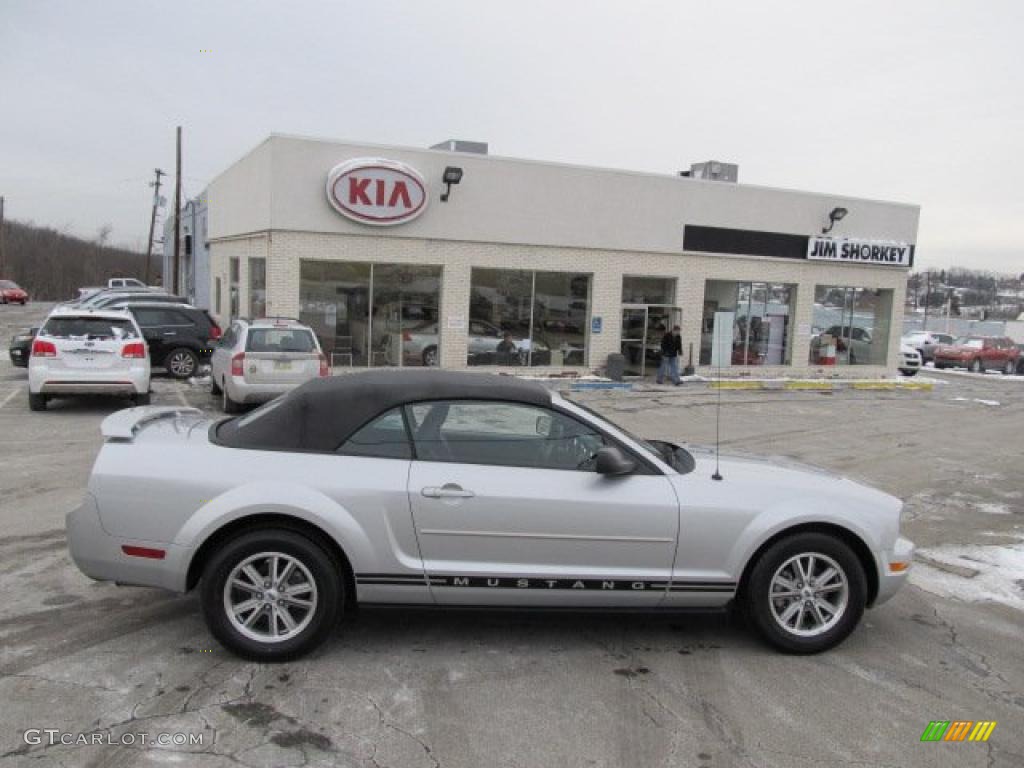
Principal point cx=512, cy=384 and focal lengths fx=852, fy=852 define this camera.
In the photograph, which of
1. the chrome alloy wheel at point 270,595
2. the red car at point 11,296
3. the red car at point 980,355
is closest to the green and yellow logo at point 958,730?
the chrome alloy wheel at point 270,595

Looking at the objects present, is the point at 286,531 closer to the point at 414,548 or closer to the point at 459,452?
the point at 414,548

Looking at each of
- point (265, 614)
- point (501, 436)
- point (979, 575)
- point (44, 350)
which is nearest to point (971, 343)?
point (979, 575)

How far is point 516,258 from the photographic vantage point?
21000mm

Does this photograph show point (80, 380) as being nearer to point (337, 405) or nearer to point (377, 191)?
point (377, 191)

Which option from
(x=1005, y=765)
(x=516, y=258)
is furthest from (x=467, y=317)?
(x=1005, y=765)

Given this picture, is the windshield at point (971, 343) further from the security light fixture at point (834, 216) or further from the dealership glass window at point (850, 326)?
the security light fixture at point (834, 216)

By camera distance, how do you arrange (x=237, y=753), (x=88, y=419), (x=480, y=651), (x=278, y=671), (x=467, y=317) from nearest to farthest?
1. (x=237, y=753)
2. (x=278, y=671)
3. (x=480, y=651)
4. (x=88, y=419)
5. (x=467, y=317)

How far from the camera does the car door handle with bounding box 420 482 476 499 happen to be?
4.39 metres

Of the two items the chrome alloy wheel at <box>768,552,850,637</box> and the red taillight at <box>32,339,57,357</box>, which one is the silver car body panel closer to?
the chrome alloy wheel at <box>768,552,850,637</box>

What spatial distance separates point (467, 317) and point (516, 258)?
194 centimetres

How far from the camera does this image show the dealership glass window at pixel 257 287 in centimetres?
2055

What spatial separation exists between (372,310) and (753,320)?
11.2m

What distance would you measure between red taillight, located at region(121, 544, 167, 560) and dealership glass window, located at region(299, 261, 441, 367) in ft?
50.5

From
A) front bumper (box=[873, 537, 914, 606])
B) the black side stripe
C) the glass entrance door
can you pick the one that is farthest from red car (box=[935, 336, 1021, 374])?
the black side stripe
